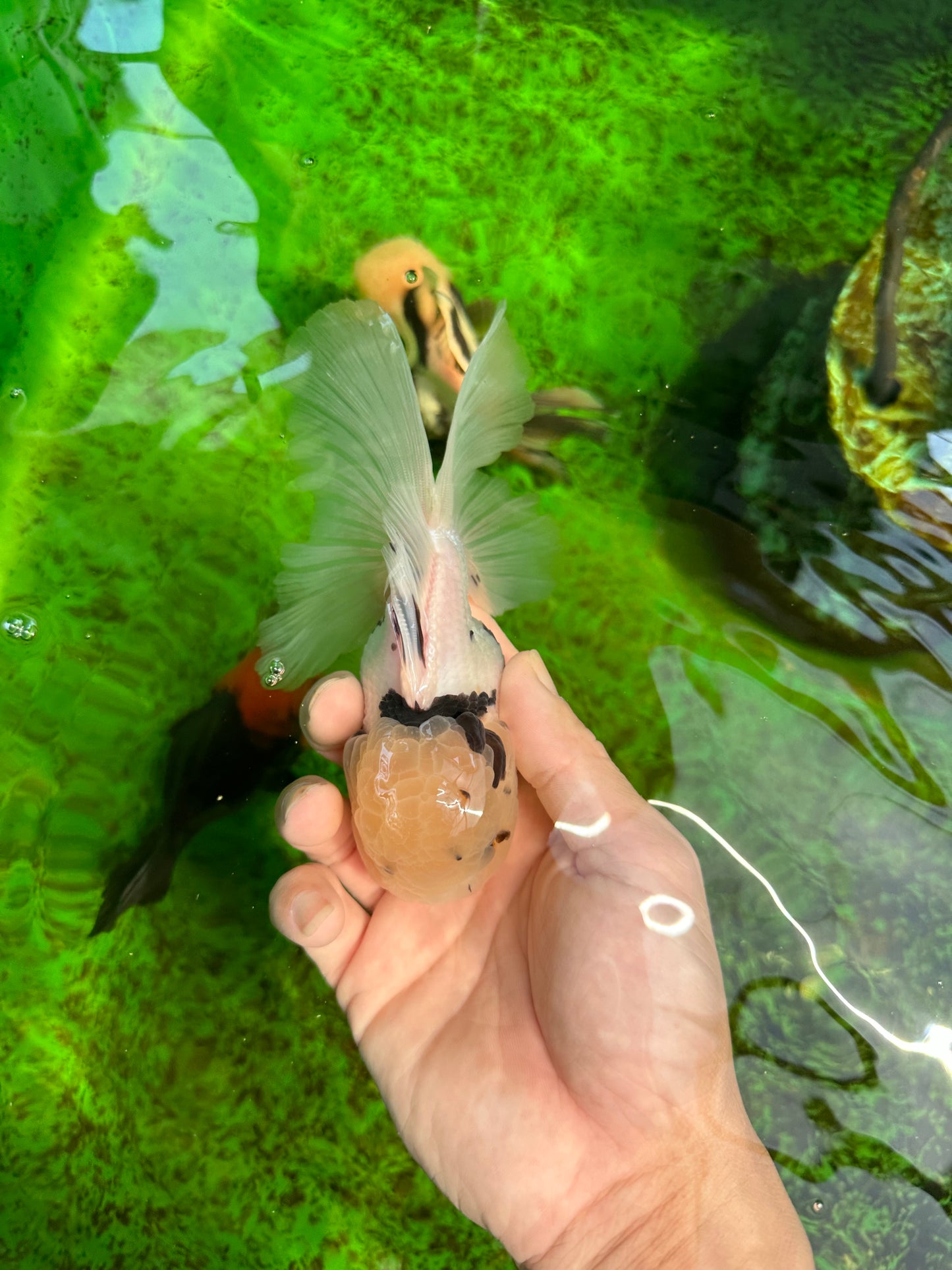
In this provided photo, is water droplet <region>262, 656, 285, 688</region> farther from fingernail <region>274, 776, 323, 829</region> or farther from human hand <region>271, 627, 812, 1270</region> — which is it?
fingernail <region>274, 776, 323, 829</region>

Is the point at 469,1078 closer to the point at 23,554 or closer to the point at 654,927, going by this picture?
the point at 654,927

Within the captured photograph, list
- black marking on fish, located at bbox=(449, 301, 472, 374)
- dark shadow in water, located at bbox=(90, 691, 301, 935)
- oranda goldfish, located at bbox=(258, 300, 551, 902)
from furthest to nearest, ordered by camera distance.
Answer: black marking on fish, located at bbox=(449, 301, 472, 374) < dark shadow in water, located at bbox=(90, 691, 301, 935) < oranda goldfish, located at bbox=(258, 300, 551, 902)

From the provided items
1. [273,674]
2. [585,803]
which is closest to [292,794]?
[273,674]

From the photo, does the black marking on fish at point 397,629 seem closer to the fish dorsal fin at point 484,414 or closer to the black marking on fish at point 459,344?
the fish dorsal fin at point 484,414

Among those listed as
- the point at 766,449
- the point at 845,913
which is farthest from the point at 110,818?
the point at 766,449

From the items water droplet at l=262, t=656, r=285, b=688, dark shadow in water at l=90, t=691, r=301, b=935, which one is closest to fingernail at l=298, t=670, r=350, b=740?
water droplet at l=262, t=656, r=285, b=688

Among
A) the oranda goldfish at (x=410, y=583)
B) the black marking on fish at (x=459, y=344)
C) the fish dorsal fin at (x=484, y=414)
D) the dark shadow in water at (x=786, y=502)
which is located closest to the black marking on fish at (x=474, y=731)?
the oranda goldfish at (x=410, y=583)
